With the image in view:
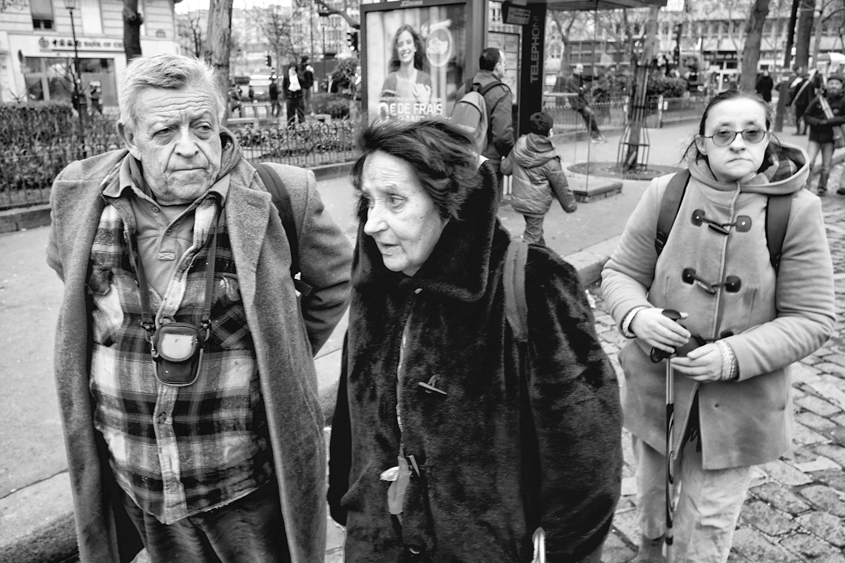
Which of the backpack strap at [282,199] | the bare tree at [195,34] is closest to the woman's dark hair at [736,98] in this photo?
the backpack strap at [282,199]

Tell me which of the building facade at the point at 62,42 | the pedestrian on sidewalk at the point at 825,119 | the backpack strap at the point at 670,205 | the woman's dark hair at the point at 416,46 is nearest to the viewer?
the backpack strap at the point at 670,205

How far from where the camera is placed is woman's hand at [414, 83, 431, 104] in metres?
9.00

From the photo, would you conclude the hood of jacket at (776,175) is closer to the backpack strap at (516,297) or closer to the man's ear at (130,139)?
the backpack strap at (516,297)

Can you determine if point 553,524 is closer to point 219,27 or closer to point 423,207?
point 423,207

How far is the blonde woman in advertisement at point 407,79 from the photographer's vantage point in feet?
29.4

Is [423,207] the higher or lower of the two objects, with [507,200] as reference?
higher

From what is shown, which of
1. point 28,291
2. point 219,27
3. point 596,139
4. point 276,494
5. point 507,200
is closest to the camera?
point 276,494

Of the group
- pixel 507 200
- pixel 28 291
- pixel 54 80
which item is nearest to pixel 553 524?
pixel 28 291

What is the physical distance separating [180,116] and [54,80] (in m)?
39.1

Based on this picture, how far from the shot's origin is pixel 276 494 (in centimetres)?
224

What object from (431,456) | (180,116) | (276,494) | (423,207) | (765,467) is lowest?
(765,467)

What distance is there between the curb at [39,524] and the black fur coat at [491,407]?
6.71 feet

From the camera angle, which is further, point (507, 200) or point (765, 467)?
point (507, 200)

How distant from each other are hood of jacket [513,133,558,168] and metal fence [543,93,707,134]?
914cm
